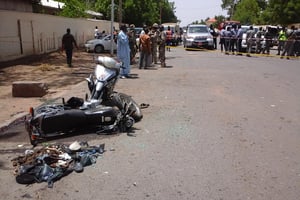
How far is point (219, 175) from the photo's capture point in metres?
4.70

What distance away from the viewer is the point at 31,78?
13.9m

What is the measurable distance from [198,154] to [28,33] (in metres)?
16.6

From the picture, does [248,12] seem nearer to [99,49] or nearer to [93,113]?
[99,49]

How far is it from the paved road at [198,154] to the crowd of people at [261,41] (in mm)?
13250

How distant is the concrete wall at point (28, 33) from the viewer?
1742 cm

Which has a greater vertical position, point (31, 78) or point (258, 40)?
point (258, 40)

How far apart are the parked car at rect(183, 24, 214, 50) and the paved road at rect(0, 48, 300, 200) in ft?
57.9

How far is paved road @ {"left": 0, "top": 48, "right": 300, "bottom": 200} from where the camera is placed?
4270mm

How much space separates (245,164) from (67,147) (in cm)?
237

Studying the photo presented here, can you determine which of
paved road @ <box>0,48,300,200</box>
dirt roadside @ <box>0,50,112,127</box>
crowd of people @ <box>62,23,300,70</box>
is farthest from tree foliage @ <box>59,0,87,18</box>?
paved road @ <box>0,48,300,200</box>

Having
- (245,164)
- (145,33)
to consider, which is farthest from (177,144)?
(145,33)

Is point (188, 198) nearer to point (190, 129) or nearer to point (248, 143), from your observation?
point (248, 143)

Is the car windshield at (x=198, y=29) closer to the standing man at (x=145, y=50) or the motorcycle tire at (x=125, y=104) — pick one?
the standing man at (x=145, y=50)

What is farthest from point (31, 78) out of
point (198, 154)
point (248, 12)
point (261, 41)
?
point (248, 12)
